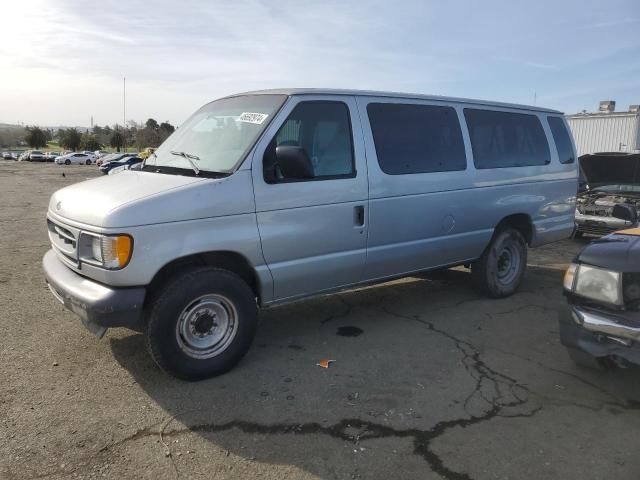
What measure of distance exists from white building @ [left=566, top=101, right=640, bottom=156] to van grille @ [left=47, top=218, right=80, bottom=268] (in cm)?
2208

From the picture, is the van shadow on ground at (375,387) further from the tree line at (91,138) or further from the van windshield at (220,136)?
the tree line at (91,138)

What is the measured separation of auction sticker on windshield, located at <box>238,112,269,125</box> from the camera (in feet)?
13.6

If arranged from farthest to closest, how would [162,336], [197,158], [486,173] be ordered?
[486,173] < [197,158] < [162,336]

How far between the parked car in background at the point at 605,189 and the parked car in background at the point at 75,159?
195ft

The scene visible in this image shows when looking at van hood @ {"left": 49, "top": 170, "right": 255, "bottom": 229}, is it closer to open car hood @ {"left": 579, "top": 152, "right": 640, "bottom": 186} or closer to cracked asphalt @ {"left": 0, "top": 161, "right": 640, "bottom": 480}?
cracked asphalt @ {"left": 0, "top": 161, "right": 640, "bottom": 480}

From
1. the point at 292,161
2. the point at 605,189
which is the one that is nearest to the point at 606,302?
the point at 292,161

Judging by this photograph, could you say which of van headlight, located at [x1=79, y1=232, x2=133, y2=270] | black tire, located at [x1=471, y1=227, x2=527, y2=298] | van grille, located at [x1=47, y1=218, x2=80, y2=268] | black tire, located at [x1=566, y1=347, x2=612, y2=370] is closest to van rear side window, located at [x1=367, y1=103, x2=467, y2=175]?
black tire, located at [x1=471, y1=227, x2=527, y2=298]

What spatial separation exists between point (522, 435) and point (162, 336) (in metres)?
2.46

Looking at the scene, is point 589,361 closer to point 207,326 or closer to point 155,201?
point 207,326

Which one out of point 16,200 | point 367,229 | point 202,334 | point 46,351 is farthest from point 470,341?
point 16,200

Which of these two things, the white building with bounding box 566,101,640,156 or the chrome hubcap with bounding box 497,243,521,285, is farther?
the white building with bounding box 566,101,640,156

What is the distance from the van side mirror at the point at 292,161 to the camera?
12.6 feet

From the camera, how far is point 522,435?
127 inches

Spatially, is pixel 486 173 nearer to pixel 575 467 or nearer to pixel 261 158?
pixel 261 158
